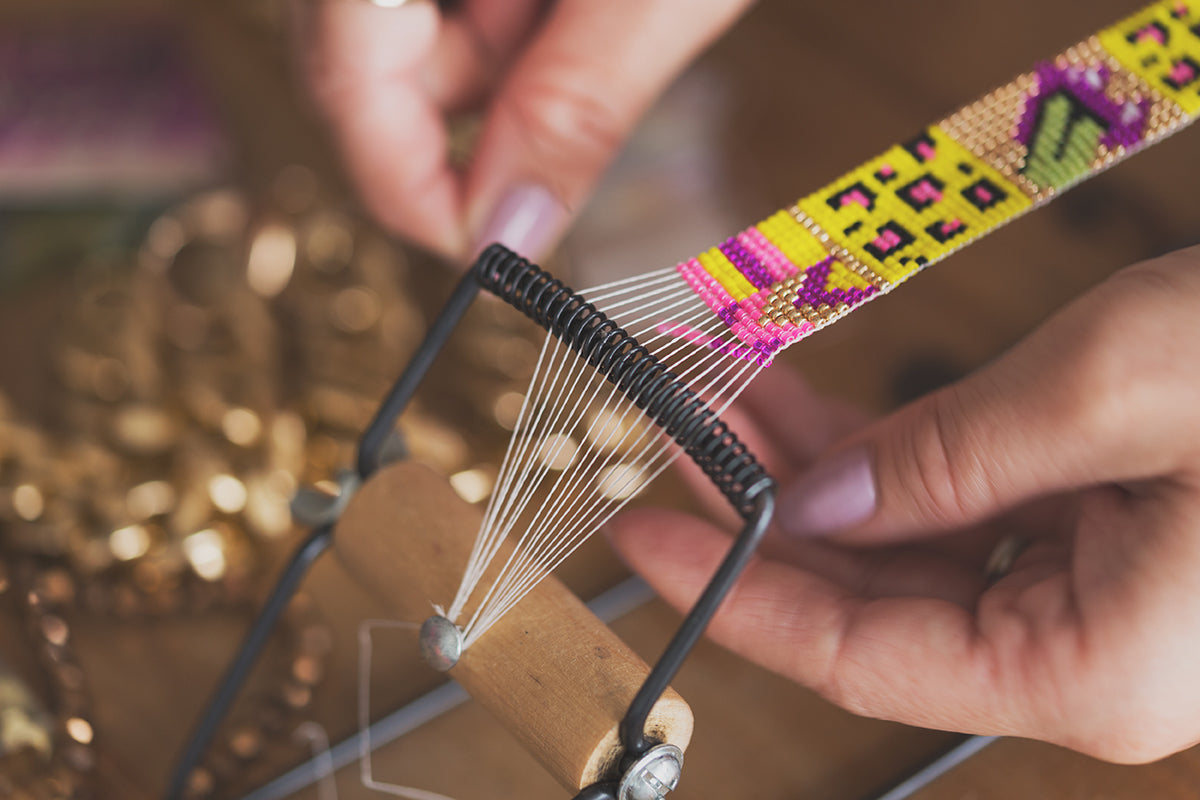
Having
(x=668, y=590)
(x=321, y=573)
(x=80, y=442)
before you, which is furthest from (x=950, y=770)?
(x=80, y=442)

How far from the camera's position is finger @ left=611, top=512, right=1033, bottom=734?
0.42 metres

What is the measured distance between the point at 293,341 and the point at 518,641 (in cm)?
47

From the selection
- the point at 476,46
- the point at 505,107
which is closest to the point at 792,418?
the point at 505,107

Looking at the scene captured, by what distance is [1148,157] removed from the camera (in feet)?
2.55

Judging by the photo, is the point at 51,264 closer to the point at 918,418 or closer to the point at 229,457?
the point at 229,457

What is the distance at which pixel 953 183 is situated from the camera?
514 mm

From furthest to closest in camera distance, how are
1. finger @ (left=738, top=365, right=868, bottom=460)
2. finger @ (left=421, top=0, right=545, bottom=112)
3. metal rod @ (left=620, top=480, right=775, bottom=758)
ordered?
finger @ (left=421, top=0, right=545, bottom=112) < finger @ (left=738, top=365, right=868, bottom=460) < metal rod @ (left=620, top=480, right=775, bottom=758)

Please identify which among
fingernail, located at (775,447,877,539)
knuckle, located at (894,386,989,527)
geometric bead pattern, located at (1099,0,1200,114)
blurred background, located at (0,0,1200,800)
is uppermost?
geometric bead pattern, located at (1099,0,1200,114)

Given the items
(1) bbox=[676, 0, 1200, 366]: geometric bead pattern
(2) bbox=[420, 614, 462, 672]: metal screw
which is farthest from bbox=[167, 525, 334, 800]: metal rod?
(1) bbox=[676, 0, 1200, 366]: geometric bead pattern

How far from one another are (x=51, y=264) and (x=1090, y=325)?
0.81 meters

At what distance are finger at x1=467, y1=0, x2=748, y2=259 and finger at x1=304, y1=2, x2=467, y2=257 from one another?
3cm

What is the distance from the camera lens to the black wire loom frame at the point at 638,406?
38 cm

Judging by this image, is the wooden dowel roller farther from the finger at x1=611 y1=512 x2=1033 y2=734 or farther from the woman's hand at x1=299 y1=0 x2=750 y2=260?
the woman's hand at x1=299 y1=0 x2=750 y2=260

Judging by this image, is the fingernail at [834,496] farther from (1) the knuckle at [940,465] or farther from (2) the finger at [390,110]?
(2) the finger at [390,110]
